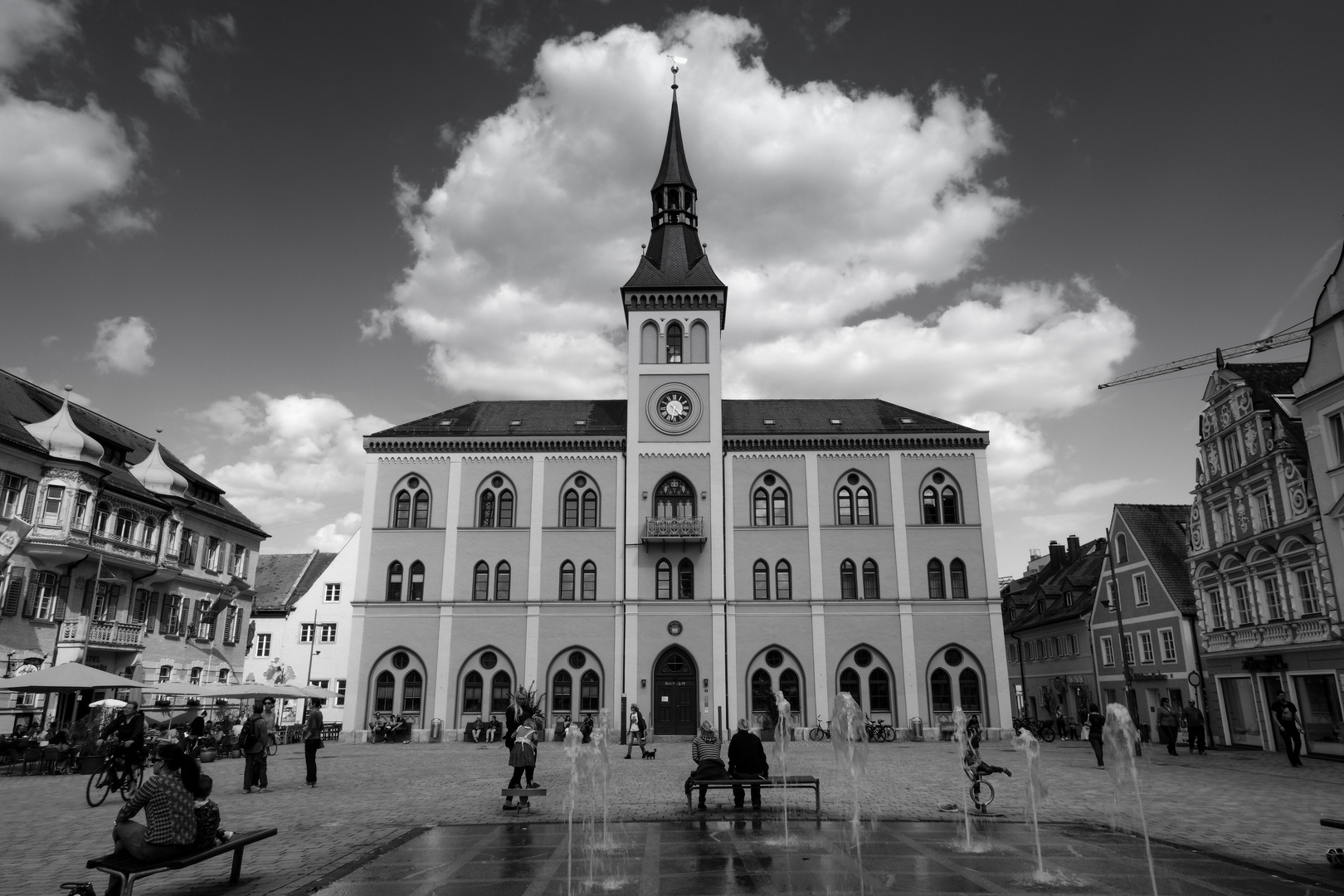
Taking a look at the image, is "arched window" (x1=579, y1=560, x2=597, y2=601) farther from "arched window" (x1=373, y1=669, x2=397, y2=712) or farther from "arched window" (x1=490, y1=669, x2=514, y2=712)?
"arched window" (x1=373, y1=669, x2=397, y2=712)

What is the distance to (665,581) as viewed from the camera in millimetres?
41938

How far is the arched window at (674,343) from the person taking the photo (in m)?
45.2

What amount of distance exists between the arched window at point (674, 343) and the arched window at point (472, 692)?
1800cm

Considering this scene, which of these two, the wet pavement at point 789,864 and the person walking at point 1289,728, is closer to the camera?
the wet pavement at point 789,864

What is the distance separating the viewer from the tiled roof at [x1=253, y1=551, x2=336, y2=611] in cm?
5853

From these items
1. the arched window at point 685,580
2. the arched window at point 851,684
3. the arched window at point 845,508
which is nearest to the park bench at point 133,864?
the arched window at point 685,580

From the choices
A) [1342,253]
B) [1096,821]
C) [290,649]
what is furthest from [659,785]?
[290,649]

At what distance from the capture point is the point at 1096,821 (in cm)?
1431

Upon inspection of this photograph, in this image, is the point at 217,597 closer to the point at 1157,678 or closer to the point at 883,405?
the point at 883,405

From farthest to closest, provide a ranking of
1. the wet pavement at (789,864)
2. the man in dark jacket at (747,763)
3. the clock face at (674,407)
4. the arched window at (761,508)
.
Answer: the clock face at (674,407) → the arched window at (761,508) → the man in dark jacket at (747,763) → the wet pavement at (789,864)

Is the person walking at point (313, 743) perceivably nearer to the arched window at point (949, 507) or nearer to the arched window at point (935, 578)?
the arched window at point (935, 578)

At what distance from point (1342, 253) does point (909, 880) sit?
28.1m

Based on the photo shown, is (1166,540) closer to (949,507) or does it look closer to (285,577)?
(949,507)

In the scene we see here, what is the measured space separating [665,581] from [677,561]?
111 centimetres
